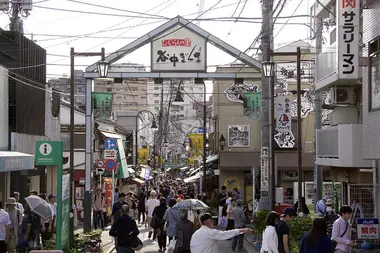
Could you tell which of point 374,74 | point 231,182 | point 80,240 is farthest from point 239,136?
point 80,240

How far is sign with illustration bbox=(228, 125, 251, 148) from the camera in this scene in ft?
145

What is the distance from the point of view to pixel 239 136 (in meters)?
44.4

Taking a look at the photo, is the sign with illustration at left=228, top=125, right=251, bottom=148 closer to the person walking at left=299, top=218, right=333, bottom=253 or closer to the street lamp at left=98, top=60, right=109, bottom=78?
the street lamp at left=98, top=60, right=109, bottom=78

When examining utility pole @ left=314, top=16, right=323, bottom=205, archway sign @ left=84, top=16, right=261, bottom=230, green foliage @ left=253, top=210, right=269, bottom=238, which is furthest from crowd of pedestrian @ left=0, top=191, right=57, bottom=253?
utility pole @ left=314, top=16, right=323, bottom=205

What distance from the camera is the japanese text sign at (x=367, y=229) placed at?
19.1 meters

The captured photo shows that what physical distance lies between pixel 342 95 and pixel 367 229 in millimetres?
7393

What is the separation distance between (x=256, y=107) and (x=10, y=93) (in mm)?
9624

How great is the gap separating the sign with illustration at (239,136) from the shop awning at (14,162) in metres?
20.5

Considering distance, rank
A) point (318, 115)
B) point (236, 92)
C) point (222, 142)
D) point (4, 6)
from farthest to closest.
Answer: point (236, 92) < point (222, 142) < point (4, 6) < point (318, 115)

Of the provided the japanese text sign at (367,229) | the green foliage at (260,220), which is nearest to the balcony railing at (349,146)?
the green foliage at (260,220)

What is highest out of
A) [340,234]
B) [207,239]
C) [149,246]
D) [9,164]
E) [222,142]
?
[222,142]

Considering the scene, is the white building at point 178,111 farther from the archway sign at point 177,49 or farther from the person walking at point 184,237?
the person walking at point 184,237

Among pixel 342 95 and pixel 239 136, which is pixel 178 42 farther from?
pixel 239 136

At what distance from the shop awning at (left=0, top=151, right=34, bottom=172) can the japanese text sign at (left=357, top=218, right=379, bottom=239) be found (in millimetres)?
10769
